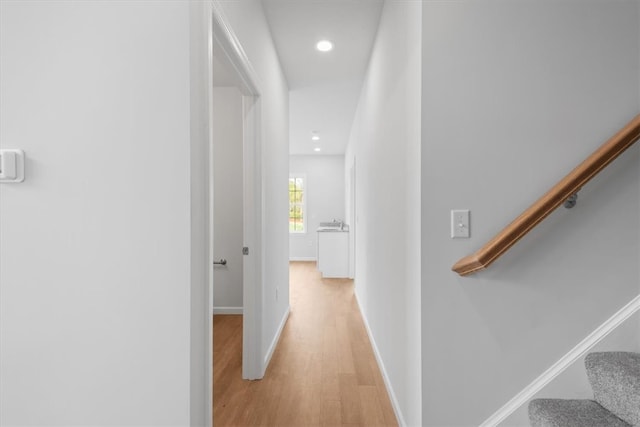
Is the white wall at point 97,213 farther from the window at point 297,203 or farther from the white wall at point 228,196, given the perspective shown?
the window at point 297,203

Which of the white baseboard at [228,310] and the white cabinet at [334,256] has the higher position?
the white cabinet at [334,256]

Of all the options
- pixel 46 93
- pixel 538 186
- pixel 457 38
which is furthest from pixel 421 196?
pixel 46 93

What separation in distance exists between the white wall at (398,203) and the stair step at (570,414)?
0.44 metres

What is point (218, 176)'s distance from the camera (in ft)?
14.4

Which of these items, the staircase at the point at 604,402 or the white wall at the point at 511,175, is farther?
the white wall at the point at 511,175

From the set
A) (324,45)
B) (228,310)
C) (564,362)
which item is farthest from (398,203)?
(228,310)

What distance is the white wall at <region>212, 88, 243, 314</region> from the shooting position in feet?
14.3

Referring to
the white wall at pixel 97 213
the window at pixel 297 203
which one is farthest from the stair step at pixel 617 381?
the window at pixel 297 203

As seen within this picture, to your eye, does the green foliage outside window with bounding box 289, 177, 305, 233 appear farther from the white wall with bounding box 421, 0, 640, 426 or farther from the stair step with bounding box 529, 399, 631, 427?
the stair step with bounding box 529, 399, 631, 427

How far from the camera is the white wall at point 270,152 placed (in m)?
2.22

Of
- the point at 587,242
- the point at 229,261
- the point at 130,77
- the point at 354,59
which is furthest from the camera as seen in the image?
the point at 229,261

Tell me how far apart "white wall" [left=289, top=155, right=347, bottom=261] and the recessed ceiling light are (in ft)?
18.4

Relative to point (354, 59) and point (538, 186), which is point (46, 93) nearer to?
point (538, 186)

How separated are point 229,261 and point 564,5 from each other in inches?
150
